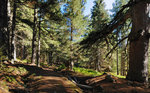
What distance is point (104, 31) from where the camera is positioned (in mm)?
4680

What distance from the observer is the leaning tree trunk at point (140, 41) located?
14.3 feet

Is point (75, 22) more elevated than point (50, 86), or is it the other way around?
point (75, 22)

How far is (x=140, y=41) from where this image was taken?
4.38m

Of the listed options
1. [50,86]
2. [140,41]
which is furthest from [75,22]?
[50,86]

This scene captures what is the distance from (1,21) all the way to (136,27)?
7.32 m

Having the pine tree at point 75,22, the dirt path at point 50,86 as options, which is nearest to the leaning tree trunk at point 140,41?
the dirt path at point 50,86

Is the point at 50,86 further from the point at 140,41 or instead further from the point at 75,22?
the point at 75,22

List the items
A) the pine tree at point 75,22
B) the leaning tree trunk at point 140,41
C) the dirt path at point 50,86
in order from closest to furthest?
the dirt path at point 50,86 → the leaning tree trunk at point 140,41 → the pine tree at point 75,22

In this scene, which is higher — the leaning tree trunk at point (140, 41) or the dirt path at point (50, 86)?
the leaning tree trunk at point (140, 41)

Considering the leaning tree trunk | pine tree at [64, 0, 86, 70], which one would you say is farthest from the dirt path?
pine tree at [64, 0, 86, 70]

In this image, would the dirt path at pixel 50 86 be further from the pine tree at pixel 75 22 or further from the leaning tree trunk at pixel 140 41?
the pine tree at pixel 75 22

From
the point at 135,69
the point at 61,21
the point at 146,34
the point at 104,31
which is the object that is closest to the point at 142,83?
the point at 135,69

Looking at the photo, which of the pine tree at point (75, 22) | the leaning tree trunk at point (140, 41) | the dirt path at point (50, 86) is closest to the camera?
the dirt path at point (50, 86)

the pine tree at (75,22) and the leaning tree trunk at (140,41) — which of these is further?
the pine tree at (75,22)
